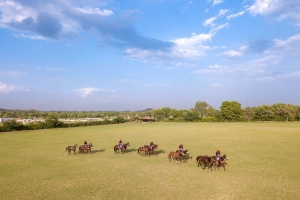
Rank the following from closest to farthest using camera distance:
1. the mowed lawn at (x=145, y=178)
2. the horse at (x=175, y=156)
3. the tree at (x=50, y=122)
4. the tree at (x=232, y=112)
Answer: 1. the mowed lawn at (x=145, y=178)
2. the horse at (x=175, y=156)
3. the tree at (x=50, y=122)
4. the tree at (x=232, y=112)

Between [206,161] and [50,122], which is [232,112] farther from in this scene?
[206,161]

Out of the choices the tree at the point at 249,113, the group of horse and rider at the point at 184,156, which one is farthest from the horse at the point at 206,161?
the tree at the point at 249,113

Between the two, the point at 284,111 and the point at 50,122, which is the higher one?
the point at 284,111

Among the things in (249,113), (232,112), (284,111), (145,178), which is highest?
(284,111)

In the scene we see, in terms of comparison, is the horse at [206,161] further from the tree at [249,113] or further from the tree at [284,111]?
the tree at [249,113]

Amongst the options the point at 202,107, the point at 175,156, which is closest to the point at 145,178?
the point at 175,156

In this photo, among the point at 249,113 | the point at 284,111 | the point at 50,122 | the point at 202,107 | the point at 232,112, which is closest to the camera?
the point at 50,122

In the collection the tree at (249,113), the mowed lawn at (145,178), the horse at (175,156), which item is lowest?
the mowed lawn at (145,178)

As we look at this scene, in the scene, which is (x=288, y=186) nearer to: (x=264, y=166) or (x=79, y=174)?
(x=264, y=166)

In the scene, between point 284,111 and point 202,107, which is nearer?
point 284,111

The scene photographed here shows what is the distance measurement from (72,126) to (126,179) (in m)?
44.7

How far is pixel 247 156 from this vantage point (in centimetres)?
1595

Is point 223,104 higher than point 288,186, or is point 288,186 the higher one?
point 223,104

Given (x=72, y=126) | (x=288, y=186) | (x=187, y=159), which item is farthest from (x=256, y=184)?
(x=72, y=126)
